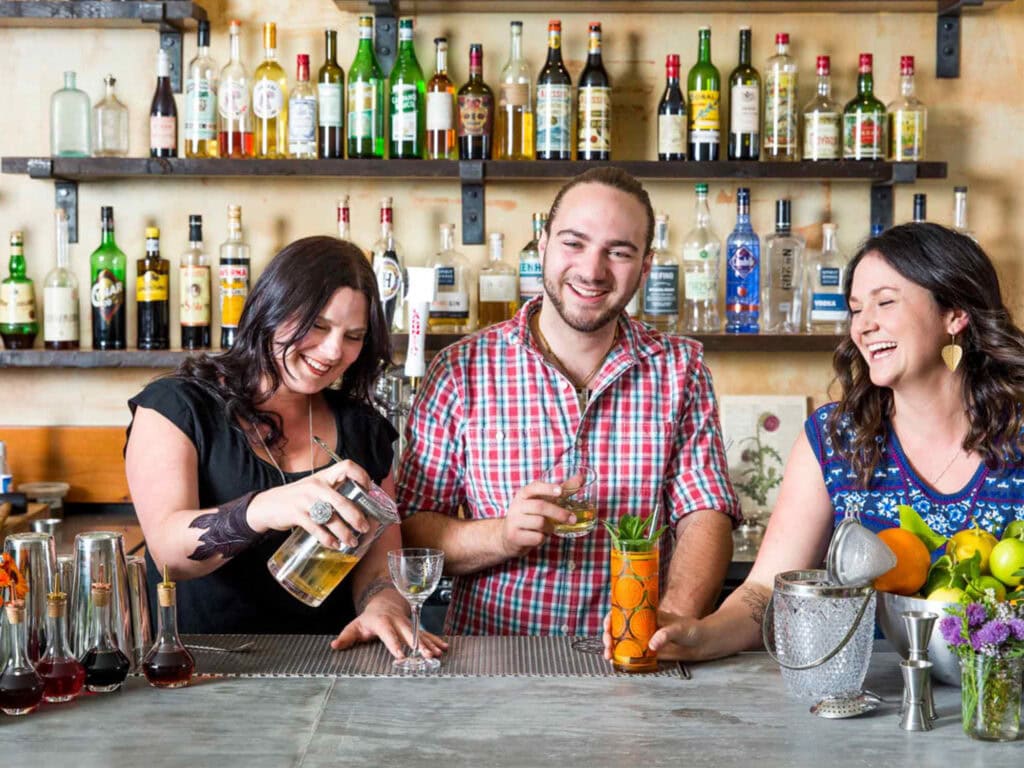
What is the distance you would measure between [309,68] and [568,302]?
1.18m

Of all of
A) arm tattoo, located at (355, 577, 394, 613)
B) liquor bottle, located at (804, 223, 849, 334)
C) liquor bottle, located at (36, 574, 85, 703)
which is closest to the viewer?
liquor bottle, located at (36, 574, 85, 703)

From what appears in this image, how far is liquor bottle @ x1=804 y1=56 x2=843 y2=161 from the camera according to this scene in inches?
108

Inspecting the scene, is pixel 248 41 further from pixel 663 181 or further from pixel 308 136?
pixel 663 181

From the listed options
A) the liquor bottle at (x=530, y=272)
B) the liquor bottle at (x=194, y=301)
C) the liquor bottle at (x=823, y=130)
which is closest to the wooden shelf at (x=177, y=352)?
the liquor bottle at (x=194, y=301)

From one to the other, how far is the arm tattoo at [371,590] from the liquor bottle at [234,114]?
4.20ft

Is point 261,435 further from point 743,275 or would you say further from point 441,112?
point 743,275

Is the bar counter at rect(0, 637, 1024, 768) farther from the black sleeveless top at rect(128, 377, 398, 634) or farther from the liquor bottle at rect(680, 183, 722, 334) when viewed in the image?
the liquor bottle at rect(680, 183, 722, 334)

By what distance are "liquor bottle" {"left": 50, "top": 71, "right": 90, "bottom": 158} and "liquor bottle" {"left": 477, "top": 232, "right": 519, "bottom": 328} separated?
2.97 ft

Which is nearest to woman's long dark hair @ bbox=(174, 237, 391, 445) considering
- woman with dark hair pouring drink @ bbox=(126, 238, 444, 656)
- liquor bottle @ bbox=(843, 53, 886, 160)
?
woman with dark hair pouring drink @ bbox=(126, 238, 444, 656)

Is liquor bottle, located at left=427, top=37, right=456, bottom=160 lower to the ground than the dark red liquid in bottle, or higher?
higher

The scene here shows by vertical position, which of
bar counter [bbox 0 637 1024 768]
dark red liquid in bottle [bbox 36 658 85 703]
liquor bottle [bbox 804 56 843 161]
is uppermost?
liquor bottle [bbox 804 56 843 161]

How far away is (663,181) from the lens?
115 inches

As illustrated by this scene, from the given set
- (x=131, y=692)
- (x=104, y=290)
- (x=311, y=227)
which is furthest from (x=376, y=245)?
(x=131, y=692)

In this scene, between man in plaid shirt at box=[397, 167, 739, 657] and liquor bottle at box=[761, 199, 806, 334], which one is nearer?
man in plaid shirt at box=[397, 167, 739, 657]
